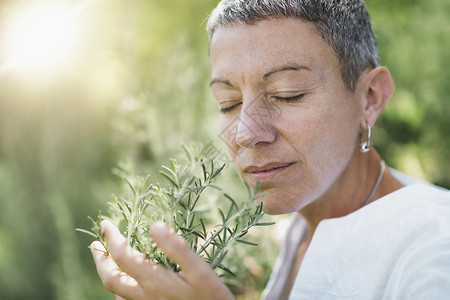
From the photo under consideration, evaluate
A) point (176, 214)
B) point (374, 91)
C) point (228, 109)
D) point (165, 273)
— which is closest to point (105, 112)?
point (228, 109)

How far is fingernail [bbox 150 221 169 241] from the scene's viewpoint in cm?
61

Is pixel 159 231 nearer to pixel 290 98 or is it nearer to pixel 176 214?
pixel 176 214

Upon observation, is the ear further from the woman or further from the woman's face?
the woman's face

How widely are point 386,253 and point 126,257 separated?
0.56 m

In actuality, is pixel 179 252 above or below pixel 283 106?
below

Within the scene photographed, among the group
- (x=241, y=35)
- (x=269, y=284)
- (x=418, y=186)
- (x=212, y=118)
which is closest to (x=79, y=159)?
(x=212, y=118)

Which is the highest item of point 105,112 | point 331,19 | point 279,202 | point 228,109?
point 105,112

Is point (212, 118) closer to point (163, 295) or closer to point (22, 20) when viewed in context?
point (22, 20)

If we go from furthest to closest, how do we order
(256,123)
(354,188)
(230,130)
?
(354,188), (230,130), (256,123)

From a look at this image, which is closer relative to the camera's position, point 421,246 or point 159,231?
point 159,231

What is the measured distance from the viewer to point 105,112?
325cm

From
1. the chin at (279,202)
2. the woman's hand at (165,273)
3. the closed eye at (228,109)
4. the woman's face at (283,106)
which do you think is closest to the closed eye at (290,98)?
the woman's face at (283,106)

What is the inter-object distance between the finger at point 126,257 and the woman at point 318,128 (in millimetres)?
416

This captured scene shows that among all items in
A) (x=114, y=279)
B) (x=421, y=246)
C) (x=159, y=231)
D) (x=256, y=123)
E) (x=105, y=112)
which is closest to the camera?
(x=159, y=231)
